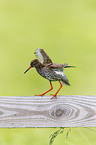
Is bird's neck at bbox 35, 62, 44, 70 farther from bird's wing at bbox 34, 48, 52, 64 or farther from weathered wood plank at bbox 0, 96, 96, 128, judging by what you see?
weathered wood plank at bbox 0, 96, 96, 128

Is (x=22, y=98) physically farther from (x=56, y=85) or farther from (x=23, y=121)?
(x=56, y=85)

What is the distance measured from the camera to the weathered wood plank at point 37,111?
1.15 metres

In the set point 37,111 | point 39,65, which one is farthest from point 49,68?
point 37,111

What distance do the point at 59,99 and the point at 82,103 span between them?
107 mm

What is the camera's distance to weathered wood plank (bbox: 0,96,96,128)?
1152mm

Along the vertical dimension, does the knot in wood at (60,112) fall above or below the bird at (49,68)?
below

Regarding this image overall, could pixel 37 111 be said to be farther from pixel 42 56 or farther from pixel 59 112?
pixel 42 56

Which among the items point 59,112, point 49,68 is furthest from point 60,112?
point 49,68

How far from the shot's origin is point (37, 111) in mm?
1152

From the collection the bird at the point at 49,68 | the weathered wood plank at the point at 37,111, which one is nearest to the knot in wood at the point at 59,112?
the weathered wood plank at the point at 37,111

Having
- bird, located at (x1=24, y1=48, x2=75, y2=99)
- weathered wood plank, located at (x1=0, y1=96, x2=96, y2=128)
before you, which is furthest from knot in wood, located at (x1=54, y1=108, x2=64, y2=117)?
bird, located at (x1=24, y1=48, x2=75, y2=99)

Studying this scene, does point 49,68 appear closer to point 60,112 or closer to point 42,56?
point 42,56

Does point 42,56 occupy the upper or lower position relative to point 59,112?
upper

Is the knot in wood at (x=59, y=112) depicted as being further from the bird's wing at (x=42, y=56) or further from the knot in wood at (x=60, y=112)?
the bird's wing at (x=42, y=56)
